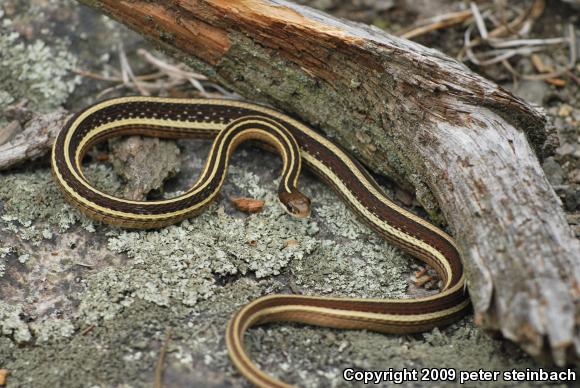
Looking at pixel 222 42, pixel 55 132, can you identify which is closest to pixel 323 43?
pixel 222 42

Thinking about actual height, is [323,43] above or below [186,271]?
above

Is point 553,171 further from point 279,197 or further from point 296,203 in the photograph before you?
point 279,197

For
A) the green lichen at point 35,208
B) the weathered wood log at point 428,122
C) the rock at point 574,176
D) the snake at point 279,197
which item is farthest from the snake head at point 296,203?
the rock at point 574,176

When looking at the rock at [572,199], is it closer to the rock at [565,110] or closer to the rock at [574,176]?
the rock at [574,176]

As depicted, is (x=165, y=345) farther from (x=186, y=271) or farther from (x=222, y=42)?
(x=222, y=42)

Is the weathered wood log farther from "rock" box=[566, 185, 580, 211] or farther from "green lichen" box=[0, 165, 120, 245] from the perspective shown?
"green lichen" box=[0, 165, 120, 245]

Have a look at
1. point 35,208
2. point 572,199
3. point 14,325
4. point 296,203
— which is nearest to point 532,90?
point 572,199
